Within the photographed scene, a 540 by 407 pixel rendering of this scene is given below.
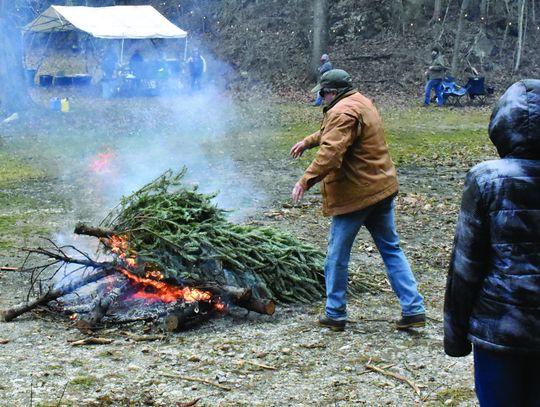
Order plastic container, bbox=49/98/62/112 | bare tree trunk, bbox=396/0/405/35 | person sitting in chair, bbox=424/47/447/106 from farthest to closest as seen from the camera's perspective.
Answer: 1. bare tree trunk, bbox=396/0/405/35
2. person sitting in chair, bbox=424/47/447/106
3. plastic container, bbox=49/98/62/112

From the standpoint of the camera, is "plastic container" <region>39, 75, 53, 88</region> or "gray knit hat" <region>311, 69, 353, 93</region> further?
"plastic container" <region>39, 75, 53, 88</region>

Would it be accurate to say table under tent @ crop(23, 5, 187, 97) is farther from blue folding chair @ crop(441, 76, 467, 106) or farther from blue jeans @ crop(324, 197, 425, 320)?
blue jeans @ crop(324, 197, 425, 320)

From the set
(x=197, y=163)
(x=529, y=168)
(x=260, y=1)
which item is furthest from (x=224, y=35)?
(x=529, y=168)

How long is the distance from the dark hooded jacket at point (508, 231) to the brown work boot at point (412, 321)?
2.52m

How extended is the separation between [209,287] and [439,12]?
2782 centimetres

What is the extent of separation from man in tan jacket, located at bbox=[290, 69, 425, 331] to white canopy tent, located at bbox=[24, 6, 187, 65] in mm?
22559

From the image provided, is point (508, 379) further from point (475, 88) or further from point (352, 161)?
point (475, 88)

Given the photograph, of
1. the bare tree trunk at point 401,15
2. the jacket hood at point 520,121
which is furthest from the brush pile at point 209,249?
the bare tree trunk at point 401,15

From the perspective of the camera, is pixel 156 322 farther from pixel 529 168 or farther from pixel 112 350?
pixel 529 168

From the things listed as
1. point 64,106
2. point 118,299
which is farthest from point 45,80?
point 118,299

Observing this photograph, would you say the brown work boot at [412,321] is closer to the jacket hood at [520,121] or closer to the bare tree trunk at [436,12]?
the jacket hood at [520,121]

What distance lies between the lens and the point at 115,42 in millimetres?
33469

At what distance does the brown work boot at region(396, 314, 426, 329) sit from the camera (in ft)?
18.3

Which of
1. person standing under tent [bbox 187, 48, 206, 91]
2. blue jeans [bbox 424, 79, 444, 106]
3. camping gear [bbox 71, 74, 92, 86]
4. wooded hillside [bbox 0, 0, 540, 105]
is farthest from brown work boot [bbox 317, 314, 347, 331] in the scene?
camping gear [bbox 71, 74, 92, 86]
